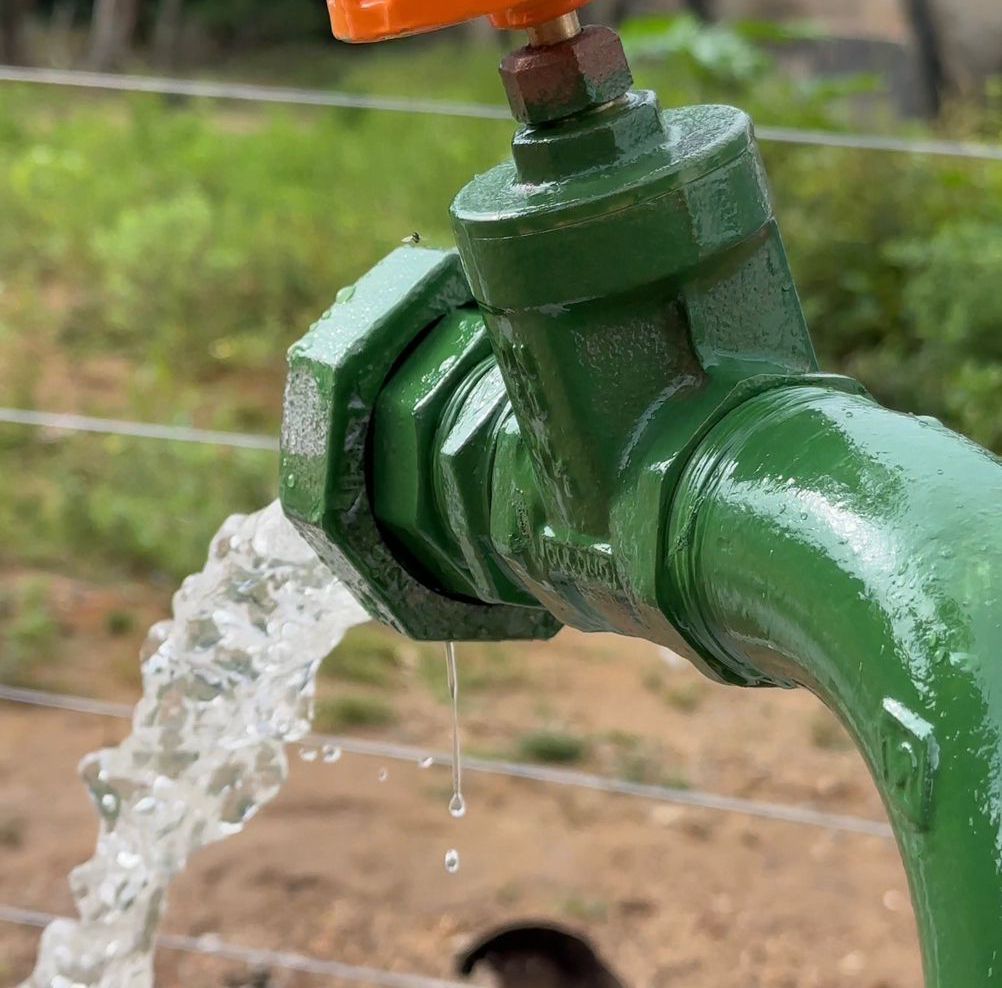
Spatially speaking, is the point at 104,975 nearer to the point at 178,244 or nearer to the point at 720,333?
the point at 720,333

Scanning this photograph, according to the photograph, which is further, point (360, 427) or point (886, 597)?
point (360, 427)

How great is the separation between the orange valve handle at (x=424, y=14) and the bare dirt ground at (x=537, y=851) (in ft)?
4.28

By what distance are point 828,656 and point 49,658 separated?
1992 mm

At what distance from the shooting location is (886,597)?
298 millimetres

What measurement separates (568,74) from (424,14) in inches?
2.2

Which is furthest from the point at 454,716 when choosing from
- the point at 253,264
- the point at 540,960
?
the point at 253,264

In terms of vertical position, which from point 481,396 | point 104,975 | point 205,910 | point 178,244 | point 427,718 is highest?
point 481,396

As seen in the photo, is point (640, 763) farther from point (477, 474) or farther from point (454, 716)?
point (477, 474)

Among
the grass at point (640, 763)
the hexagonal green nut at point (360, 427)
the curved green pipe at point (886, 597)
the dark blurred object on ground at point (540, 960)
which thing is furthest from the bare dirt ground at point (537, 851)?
the curved green pipe at point (886, 597)

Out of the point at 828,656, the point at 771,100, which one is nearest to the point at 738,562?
the point at 828,656

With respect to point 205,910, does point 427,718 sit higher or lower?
lower

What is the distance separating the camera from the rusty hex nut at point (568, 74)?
1.31 ft

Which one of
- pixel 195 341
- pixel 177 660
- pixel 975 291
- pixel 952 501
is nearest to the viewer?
pixel 952 501

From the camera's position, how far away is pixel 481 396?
50 centimetres
